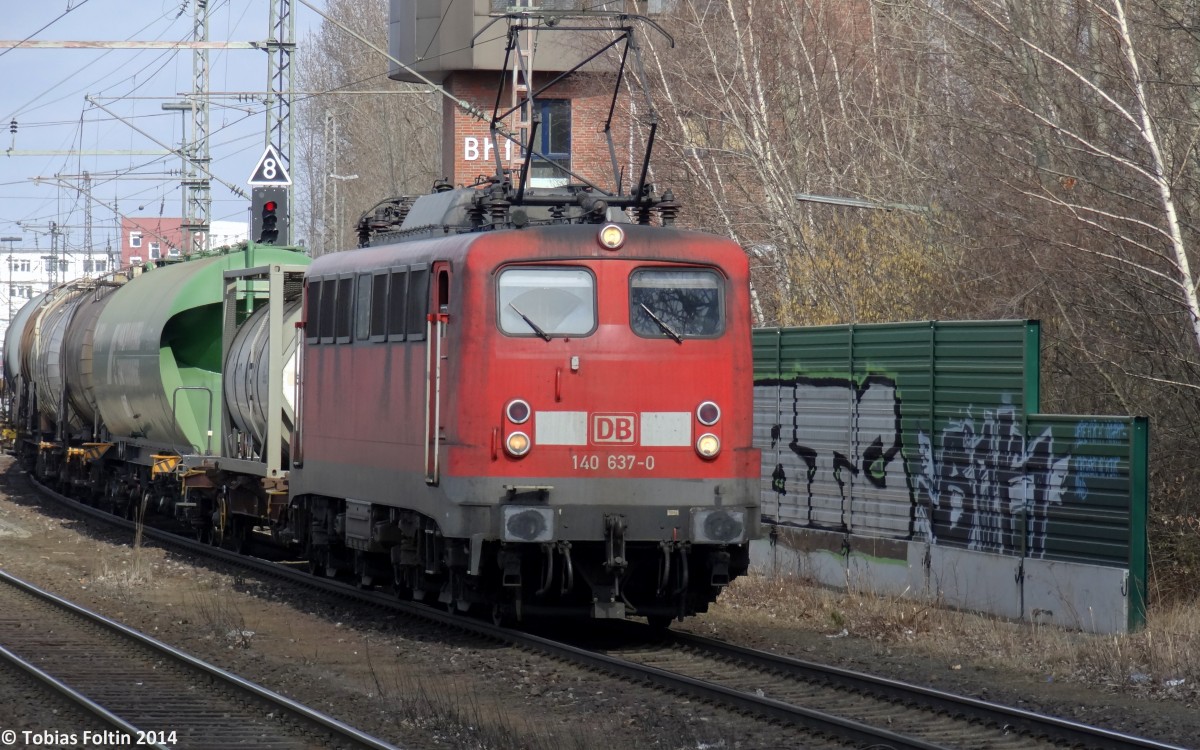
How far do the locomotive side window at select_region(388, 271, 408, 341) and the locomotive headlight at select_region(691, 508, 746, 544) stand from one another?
9.67ft

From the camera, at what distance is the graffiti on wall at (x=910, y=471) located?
1361 centimetres

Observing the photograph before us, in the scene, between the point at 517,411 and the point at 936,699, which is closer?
the point at 936,699

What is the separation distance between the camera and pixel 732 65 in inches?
1004

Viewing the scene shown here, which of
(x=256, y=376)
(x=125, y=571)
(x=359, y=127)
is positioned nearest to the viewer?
(x=125, y=571)

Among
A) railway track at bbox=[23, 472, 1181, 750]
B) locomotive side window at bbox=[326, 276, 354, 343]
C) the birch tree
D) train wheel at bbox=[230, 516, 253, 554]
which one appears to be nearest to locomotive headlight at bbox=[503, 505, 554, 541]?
railway track at bbox=[23, 472, 1181, 750]

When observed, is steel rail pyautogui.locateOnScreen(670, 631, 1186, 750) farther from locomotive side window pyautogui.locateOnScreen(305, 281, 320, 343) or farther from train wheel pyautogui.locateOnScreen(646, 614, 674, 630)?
locomotive side window pyautogui.locateOnScreen(305, 281, 320, 343)

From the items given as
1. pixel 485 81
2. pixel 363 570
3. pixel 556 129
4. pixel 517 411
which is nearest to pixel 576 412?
pixel 517 411

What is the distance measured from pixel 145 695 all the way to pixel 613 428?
3806 mm

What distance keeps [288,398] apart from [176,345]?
12.5 feet

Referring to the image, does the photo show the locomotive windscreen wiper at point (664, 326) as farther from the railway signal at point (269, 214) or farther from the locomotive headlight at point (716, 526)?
the railway signal at point (269, 214)

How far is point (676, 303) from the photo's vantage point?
12.6 meters

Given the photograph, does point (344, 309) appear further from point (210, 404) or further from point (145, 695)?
point (210, 404)

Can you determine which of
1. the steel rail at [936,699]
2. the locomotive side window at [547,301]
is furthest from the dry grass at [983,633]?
the locomotive side window at [547,301]

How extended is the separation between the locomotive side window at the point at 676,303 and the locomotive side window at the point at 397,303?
2.01 meters
